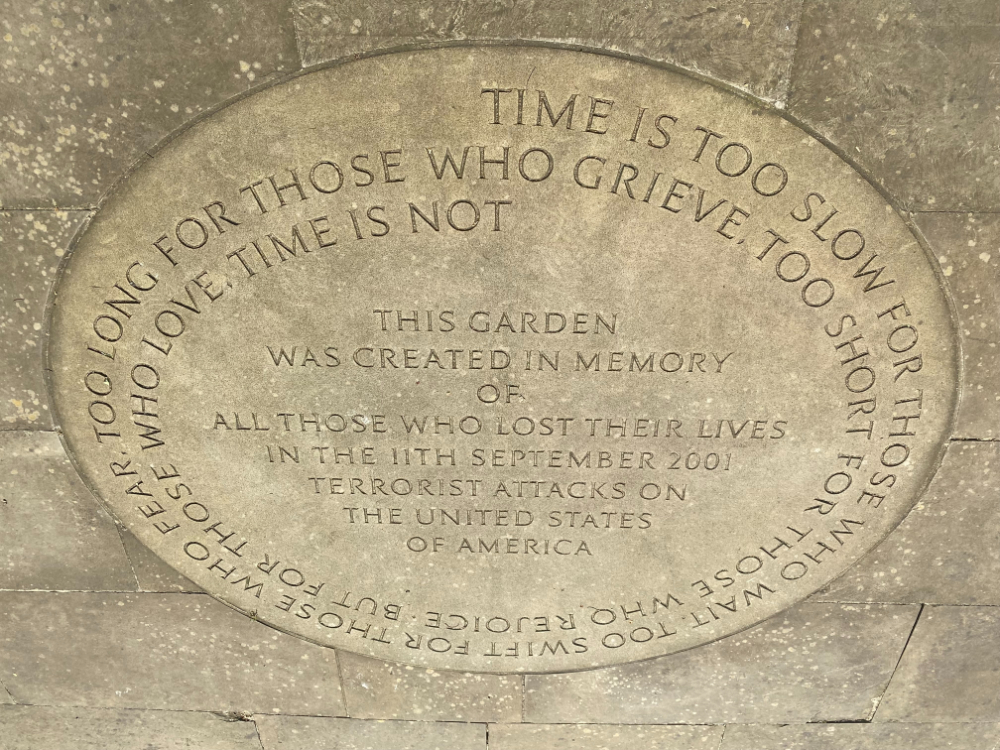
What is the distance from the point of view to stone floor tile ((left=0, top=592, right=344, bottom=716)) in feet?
7.13

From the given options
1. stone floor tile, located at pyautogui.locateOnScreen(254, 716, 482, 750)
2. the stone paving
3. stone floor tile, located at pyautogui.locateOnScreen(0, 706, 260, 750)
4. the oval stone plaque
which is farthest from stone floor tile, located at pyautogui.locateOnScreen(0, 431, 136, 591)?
stone floor tile, located at pyautogui.locateOnScreen(254, 716, 482, 750)

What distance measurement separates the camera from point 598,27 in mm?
1439

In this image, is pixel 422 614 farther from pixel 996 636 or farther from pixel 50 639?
pixel 996 636

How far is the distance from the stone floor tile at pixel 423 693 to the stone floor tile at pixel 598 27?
2.07 m

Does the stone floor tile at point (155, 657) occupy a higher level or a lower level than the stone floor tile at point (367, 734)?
higher

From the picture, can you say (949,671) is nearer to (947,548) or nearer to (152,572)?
(947,548)

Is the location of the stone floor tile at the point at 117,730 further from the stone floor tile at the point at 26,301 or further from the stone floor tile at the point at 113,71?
the stone floor tile at the point at 113,71

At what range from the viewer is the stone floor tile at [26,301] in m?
1.62

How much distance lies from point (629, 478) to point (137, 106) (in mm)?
1740

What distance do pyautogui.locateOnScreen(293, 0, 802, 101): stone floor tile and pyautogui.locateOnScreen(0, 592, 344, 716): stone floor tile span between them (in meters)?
1.93

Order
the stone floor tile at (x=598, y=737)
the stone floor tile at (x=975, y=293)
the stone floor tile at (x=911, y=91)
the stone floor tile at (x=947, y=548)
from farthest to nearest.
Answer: the stone floor tile at (x=598, y=737) < the stone floor tile at (x=947, y=548) < the stone floor tile at (x=975, y=293) < the stone floor tile at (x=911, y=91)

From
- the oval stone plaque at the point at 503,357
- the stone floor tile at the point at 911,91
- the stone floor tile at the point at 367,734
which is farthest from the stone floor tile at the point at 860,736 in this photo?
the stone floor tile at the point at 911,91

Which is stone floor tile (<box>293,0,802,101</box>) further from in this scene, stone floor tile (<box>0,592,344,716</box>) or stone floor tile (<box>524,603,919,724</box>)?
stone floor tile (<box>0,592,344,716</box>)

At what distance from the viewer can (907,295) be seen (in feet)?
5.31
